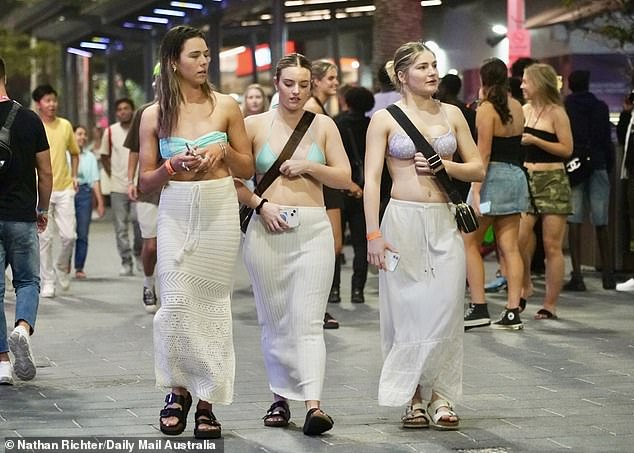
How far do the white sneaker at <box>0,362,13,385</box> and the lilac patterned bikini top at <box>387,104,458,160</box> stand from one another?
294 centimetres

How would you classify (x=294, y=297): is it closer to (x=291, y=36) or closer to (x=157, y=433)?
(x=157, y=433)

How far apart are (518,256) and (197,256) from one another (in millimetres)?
4793

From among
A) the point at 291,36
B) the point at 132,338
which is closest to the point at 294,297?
the point at 132,338

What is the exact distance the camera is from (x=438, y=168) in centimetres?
759

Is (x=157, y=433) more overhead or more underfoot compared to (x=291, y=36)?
more underfoot

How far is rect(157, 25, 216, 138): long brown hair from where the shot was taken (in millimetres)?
7277

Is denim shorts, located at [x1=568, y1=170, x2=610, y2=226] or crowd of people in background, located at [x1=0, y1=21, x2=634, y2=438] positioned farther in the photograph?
denim shorts, located at [x1=568, y1=170, x2=610, y2=226]

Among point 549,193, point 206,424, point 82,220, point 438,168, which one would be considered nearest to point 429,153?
point 438,168

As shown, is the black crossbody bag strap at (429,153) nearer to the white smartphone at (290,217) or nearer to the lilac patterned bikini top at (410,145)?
the lilac patterned bikini top at (410,145)

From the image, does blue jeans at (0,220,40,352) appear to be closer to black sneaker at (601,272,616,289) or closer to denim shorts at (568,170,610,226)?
denim shorts at (568,170,610,226)

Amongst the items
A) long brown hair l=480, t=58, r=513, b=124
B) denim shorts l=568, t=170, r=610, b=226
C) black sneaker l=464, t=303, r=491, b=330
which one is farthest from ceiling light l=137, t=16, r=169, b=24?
black sneaker l=464, t=303, r=491, b=330

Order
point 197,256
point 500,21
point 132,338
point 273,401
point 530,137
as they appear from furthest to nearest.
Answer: point 500,21, point 530,137, point 132,338, point 273,401, point 197,256

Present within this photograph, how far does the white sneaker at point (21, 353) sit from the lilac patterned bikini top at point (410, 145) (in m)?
2.68

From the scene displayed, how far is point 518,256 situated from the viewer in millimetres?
11531
